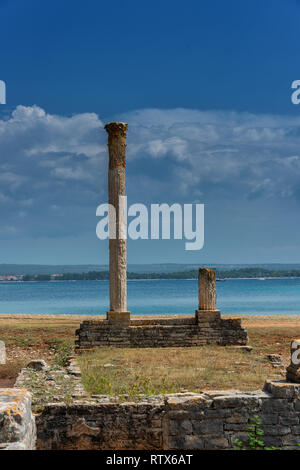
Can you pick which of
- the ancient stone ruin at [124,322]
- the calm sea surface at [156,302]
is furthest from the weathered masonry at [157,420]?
the calm sea surface at [156,302]

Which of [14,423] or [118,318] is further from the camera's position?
[118,318]

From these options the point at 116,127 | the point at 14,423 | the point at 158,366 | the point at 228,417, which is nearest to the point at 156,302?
the point at 116,127

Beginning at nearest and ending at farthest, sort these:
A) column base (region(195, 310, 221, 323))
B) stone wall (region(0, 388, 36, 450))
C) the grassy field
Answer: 1. stone wall (region(0, 388, 36, 450))
2. the grassy field
3. column base (region(195, 310, 221, 323))

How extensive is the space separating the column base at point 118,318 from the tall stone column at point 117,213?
212 mm

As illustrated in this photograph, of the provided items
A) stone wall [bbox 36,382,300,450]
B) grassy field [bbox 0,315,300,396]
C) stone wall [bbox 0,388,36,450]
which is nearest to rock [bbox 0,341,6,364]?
grassy field [bbox 0,315,300,396]

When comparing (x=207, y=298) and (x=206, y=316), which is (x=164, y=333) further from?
(x=207, y=298)

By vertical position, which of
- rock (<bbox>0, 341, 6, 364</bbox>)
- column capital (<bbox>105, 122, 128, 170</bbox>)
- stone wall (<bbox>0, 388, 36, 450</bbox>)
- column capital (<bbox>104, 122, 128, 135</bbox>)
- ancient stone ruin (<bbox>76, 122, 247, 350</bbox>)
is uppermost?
column capital (<bbox>104, 122, 128, 135</bbox>)

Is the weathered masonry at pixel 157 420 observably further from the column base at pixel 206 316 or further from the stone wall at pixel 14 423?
the column base at pixel 206 316

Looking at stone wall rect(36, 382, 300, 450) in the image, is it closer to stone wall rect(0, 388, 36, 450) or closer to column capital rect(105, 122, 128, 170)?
stone wall rect(0, 388, 36, 450)

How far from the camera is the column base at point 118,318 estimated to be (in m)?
16.1

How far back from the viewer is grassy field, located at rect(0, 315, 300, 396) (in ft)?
33.1

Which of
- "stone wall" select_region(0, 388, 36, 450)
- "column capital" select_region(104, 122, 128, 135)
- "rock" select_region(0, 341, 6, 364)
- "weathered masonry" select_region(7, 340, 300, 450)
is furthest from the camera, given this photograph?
"column capital" select_region(104, 122, 128, 135)

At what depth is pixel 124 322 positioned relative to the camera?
16.2 metres

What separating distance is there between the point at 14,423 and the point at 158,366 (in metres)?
7.32
